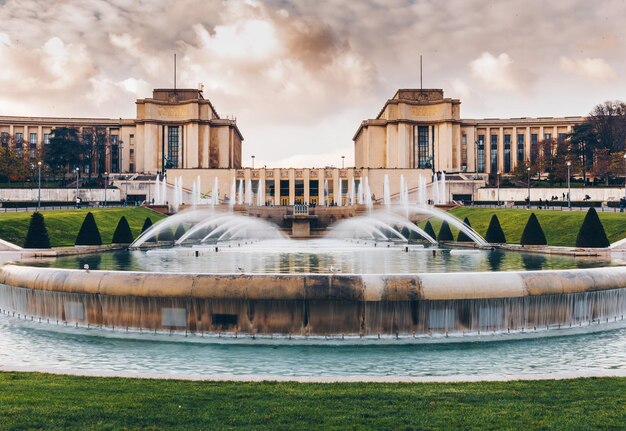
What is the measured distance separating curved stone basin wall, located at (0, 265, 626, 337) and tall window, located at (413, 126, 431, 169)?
394 feet

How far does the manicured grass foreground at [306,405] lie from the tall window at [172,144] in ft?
416

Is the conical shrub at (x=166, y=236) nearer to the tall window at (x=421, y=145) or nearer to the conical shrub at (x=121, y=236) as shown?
the conical shrub at (x=121, y=236)

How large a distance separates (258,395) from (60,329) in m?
9.42

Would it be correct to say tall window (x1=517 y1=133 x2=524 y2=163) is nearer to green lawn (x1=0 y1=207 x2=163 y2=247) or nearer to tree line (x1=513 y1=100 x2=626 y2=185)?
tree line (x1=513 y1=100 x2=626 y2=185)

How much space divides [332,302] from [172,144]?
124 m

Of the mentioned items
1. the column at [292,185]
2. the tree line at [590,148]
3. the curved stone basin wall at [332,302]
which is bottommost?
the curved stone basin wall at [332,302]

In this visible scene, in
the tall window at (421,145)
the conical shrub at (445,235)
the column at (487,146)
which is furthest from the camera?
the column at (487,146)

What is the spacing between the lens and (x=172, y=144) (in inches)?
5261

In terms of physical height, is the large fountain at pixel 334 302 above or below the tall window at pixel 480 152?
below

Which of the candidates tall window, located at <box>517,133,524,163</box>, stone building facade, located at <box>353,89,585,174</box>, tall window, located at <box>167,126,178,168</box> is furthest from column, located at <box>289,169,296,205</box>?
tall window, located at <box>517,133,524,163</box>

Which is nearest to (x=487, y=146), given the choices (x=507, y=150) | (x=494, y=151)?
(x=494, y=151)

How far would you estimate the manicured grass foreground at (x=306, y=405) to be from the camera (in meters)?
7.27

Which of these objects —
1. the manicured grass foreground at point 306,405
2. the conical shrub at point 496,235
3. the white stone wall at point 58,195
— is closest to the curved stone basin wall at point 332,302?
the manicured grass foreground at point 306,405

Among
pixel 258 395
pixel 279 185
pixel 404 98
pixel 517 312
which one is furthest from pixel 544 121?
pixel 258 395
